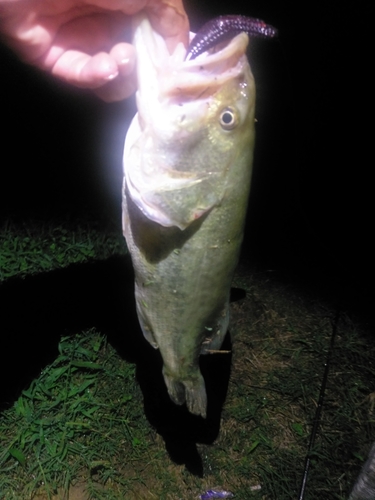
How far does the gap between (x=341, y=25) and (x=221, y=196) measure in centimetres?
254

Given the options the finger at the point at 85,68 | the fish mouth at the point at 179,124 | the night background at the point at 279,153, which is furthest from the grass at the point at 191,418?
the finger at the point at 85,68

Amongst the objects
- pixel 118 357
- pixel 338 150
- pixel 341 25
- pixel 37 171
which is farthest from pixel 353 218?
pixel 37 171

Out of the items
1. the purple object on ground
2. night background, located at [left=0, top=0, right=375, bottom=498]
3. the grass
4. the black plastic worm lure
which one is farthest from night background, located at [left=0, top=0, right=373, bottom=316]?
the black plastic worm lure

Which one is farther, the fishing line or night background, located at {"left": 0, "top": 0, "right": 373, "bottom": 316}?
night background, located at {"left": 0, "top": 0, "right": 373, "bottom": 316}

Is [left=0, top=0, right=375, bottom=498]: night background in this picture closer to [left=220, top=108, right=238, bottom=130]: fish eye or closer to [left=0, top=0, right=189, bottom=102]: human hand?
[left=0, top=0, right=189, bottom=102]: human hand

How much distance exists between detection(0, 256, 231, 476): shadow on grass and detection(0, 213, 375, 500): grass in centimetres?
1

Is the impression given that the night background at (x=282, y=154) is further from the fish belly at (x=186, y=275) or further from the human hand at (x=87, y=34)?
the human hand at (x=87, y=34)

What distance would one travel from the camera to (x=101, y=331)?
3369 mm

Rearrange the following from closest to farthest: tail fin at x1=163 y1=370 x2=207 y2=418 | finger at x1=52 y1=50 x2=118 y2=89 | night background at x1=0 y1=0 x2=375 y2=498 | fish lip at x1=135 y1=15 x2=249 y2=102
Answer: fish lip at x1=135 y1=15 x2=249 y2=102, finger at x1=52 y1=50 x2=118 y2=89, tail fin at x1=163 y1=370 x2=207 y2=418, night background at x1=0 y1=0 x2=375 y2=498

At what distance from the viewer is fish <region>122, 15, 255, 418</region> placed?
1.59 metres

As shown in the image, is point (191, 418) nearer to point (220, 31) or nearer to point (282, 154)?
point (282, 154)

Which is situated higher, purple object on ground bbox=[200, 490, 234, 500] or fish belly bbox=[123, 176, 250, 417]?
fish belly bbox=[123, 176, 250, 417]

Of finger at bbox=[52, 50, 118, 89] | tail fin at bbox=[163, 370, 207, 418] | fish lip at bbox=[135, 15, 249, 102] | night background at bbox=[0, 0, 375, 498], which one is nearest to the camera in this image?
fish lip at bbox=[135, 15, 249, 102]

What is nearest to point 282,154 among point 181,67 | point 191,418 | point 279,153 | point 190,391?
point 279,153
